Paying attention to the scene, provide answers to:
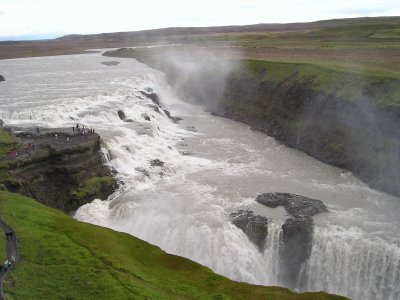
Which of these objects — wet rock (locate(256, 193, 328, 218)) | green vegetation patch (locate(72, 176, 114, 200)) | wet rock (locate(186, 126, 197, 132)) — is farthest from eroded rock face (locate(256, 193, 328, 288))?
wet rock (locate(186, 126, 197, 132))

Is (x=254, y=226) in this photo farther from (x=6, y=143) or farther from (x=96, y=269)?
(x=6, y=143)

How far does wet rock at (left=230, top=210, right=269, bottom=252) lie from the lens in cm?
3102

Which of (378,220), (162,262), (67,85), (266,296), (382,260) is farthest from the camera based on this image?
(67,85)

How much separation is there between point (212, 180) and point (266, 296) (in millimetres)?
18888

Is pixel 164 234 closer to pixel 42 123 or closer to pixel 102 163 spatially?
pixel 102 163

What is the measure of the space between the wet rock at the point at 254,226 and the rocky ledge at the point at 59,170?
12.3m

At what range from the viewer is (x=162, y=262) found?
25.5 meters

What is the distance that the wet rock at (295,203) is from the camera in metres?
32.7

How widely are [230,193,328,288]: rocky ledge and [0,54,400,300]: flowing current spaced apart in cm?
45

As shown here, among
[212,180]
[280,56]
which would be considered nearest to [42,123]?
[212,180]

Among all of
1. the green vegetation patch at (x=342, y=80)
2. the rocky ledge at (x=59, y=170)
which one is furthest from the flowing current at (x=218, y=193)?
the green vegetation patch at (x=342, y=80)

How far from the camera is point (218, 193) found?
3762cm

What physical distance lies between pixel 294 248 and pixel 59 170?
2023 cm

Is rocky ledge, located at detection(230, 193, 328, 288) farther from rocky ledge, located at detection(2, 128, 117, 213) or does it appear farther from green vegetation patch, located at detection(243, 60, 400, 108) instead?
green vegetation patch, located at detection(243, 60, 400, 108)
